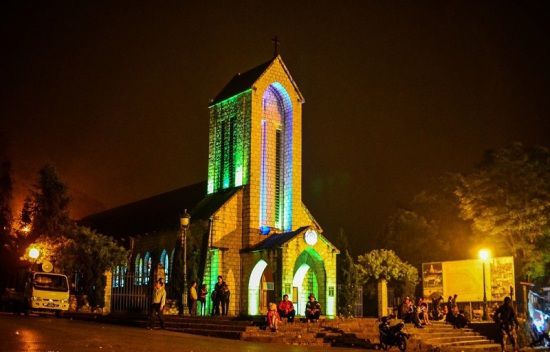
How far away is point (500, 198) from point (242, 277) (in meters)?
17.9

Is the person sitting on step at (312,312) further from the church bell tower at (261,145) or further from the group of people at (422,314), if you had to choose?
the church bell tower at (261,145)

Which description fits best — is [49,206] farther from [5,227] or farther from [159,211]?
[159,211]

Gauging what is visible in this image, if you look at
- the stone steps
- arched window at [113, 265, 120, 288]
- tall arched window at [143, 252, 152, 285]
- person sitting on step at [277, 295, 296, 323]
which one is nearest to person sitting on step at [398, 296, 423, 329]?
the stone steps

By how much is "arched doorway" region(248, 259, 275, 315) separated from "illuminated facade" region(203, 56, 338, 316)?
0.18ft

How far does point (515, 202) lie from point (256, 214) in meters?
16.6

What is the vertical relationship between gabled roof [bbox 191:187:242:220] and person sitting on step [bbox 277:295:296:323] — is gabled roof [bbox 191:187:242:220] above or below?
above

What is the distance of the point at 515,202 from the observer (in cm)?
4162

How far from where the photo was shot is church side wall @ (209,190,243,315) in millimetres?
36812

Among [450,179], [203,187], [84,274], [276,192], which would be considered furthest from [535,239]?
[84,274]

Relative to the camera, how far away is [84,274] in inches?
1563

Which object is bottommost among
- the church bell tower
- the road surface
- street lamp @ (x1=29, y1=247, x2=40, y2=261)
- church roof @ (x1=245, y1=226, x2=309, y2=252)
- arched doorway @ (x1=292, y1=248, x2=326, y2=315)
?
the road surface

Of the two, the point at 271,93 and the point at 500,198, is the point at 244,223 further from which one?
the point at 500,198

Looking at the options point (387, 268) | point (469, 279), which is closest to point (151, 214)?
point (387, 268)

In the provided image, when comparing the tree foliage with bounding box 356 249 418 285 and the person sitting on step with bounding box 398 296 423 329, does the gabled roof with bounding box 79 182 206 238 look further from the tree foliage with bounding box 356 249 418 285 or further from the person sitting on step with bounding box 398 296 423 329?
the person sitting on step with bounding box 398 296 423 329
